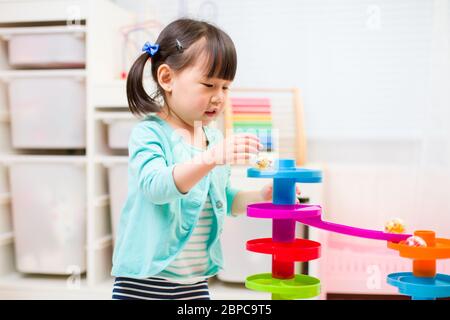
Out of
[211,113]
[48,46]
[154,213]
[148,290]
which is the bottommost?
[148,290]

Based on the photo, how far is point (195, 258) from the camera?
79 cm

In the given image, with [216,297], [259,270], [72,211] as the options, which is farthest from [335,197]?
[72,211]

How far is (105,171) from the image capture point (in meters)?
1.53

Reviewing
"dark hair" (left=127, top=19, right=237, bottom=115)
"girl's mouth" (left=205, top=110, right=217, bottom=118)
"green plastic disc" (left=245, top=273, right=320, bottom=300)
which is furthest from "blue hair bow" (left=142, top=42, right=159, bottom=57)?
"green plastic disc" (left=245, top=273, right=320, bottom=300)

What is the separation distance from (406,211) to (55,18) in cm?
102

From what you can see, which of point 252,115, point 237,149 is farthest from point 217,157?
point 252,115

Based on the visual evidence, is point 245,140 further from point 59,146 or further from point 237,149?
point 59,146

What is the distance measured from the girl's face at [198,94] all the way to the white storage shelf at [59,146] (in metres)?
0.72

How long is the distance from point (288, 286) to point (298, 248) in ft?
0.14

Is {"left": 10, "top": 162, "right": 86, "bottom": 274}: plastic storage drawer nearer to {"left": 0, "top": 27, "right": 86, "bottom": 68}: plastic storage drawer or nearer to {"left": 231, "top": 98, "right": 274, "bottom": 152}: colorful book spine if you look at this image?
{"left": 0, "top": 27, "right": 86, "bottom": 68}: plastic storage drawer

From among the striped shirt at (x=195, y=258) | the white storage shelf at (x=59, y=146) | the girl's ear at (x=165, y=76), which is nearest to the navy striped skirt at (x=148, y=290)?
the striped shirt at (x=195, y=258)

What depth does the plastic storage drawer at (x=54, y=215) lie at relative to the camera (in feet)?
4.99

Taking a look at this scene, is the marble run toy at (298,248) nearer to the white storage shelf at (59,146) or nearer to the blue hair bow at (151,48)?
the blue hair bow at (151,48)

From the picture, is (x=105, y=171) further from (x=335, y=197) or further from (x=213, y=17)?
(x=335, y=197)
